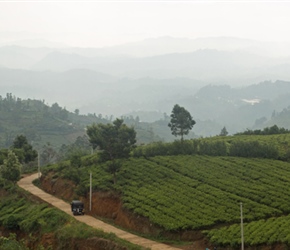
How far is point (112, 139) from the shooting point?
1967 inches

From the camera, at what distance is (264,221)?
115ft

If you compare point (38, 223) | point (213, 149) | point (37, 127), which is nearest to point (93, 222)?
point (38, 223)

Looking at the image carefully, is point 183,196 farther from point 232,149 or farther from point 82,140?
point 82,140

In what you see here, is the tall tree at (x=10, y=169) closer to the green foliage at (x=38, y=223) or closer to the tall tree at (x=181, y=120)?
the green foliage at (x=38, y=223)

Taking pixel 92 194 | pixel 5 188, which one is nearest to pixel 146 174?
pixel 92 194

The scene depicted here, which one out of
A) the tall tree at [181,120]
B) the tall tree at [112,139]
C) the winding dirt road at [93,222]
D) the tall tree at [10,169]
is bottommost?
the winding dirt road at [93,222]

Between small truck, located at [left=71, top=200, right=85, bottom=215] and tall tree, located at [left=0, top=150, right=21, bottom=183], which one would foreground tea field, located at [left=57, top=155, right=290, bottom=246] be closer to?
small truck, located at [left=71, top=200, right=85, bottom=215]

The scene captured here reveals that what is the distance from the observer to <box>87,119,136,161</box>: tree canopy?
163ft

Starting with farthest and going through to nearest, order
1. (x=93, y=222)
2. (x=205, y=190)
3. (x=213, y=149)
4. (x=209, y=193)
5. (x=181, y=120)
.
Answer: (x=181, y=120) < (x=213, y=149) < (x=205, y=190) < (x=209, y=193) < (x=93, y=222)

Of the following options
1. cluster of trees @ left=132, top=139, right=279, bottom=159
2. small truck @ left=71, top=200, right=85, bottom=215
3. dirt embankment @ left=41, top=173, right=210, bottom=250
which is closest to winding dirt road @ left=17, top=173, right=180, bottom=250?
small truck @ left=71, top=200, right=85, bottom=215

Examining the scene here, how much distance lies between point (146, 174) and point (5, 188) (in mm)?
17450

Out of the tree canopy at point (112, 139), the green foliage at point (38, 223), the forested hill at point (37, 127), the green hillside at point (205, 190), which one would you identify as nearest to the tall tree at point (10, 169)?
the green foliage at point (38, 223)

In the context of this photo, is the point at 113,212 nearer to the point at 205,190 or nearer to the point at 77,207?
the point at 77,207

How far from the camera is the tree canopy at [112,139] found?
49656 millimetres
